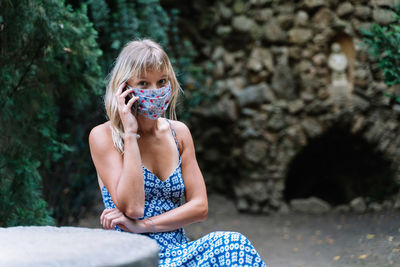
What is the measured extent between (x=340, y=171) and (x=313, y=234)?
184 cm

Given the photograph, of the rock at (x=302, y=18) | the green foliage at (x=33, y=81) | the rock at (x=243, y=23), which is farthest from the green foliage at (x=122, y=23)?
the rock at (x=302, y=18)

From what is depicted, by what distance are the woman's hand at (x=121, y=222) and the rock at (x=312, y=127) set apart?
4549 mm

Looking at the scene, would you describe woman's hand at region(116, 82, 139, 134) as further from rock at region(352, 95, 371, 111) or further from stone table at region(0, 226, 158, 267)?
rock at region(352, 95, 371, 111)

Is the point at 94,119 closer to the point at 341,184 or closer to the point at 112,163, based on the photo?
the point at 112,163

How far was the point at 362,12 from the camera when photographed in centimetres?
589

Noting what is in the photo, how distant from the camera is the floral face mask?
2051mm

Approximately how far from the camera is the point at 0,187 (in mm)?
3252

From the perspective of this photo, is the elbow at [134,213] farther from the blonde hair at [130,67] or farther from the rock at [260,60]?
the rock at [260,60]

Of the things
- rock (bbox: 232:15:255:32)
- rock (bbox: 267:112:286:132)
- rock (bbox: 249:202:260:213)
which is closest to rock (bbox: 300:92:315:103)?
rock (bbox: 267:112:286:132)

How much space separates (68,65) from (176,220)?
7.13 ft

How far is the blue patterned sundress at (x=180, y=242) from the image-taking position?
1.85m

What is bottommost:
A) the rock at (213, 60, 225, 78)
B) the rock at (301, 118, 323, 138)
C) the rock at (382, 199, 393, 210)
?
the rock at (382, 199, 393, 210)

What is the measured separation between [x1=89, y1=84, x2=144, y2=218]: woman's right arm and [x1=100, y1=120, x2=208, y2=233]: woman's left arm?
0.06m

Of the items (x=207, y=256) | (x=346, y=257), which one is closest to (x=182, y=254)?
(x=207, y=256)
